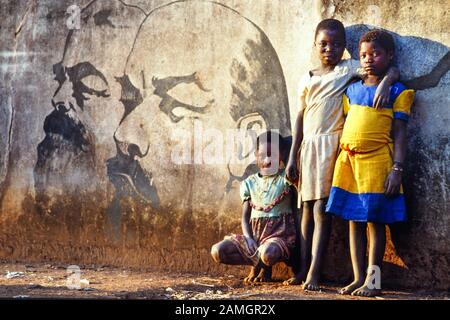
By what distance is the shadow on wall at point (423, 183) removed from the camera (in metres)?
5.03

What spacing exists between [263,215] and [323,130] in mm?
725

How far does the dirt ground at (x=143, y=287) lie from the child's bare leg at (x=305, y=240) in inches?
4.3

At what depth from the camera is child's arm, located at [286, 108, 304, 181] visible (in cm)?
539

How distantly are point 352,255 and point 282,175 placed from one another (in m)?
0.79

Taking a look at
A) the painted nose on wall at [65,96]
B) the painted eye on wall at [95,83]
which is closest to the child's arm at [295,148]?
the painted eye on wall at [95,83]

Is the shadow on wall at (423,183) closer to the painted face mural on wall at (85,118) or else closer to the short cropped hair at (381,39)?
the short cropped hair at (381,39)

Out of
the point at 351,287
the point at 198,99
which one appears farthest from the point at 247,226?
the point at 198,99

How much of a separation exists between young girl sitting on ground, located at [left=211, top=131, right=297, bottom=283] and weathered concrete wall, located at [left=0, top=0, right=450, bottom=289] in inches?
7.2

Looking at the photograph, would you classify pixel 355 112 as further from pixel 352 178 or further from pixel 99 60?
pixel 99 60

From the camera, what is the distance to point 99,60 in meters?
6.34

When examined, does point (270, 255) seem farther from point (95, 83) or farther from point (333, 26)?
point (95, 83)

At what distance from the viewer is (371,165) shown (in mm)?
4977

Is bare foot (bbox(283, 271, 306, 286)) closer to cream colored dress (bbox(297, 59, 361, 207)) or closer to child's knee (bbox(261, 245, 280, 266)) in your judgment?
child's knee (bbox(261, 245, 280, 266))

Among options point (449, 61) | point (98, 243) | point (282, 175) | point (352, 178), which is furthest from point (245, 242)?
point (449, 61)
